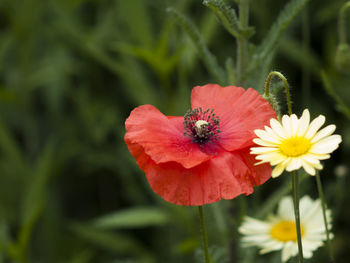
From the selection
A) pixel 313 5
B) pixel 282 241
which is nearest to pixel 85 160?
pixel 282 241

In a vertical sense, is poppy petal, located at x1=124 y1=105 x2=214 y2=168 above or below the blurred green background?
below

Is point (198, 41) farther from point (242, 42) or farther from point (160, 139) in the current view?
point (160, 139)

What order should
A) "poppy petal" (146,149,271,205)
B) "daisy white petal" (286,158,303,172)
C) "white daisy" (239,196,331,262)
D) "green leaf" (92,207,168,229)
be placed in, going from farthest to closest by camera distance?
1. "green leaf" (92,207,168,229)
2. "white daisy" (239,196,331,262)
3. "poppy petal" (146,149,271,205)
4. "daisy white petal" (286,158,303,172)

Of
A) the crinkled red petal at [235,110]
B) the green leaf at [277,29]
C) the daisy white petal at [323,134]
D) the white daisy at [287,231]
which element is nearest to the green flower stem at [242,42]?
the green leaf at [277,29]

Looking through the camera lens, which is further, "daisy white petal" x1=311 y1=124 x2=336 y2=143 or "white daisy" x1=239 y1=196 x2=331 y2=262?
"white daisy" x1=239 y1=196 x2=331 y2=262

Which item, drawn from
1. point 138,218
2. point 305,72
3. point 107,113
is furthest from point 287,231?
point 107,113

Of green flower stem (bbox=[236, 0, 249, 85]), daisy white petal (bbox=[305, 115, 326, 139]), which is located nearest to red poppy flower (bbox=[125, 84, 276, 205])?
daisy white petal (bbox=[305, 115, 326, 139])

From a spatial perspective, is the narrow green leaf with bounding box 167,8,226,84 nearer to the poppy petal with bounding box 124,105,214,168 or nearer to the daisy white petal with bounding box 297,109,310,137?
the poppy petal with bounding box 124,105,214,168
